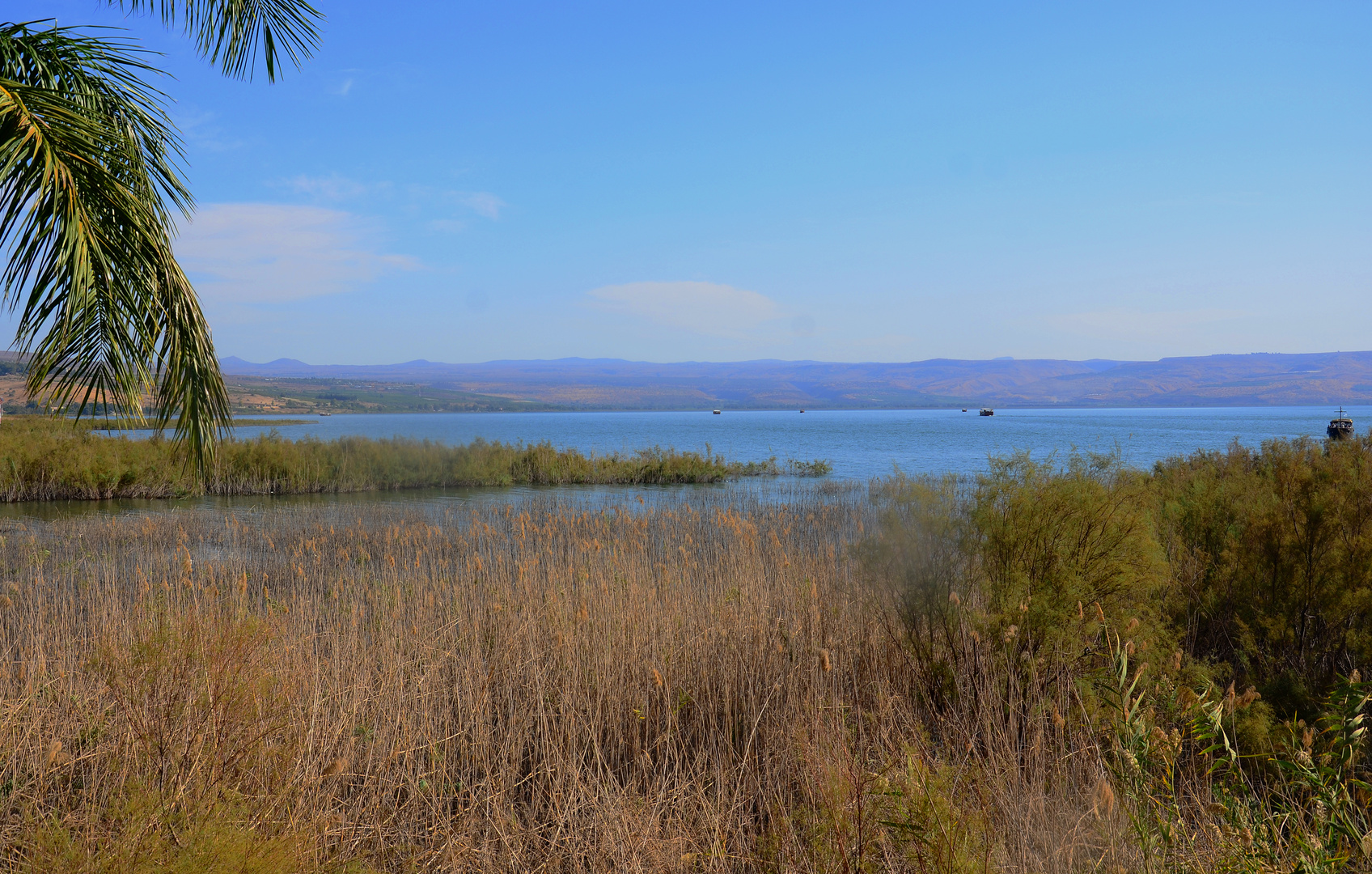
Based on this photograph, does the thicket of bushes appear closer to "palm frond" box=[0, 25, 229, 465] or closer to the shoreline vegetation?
"palm frond" box=[0, 25, 229, 465]


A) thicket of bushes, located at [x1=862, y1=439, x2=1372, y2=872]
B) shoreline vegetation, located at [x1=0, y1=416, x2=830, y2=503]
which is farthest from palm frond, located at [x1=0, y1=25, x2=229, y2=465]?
shoreline vegetation, located at [x1=0, y1=416, x2=830, y2=503]

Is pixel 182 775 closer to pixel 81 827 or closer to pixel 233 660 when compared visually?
pixel 81 827

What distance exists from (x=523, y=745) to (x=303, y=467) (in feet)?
65.8

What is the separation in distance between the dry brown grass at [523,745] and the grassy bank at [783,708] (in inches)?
1.0

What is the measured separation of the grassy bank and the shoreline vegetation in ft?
37.8

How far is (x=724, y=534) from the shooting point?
10797 millimetres

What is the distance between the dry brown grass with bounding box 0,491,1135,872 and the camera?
2.56m

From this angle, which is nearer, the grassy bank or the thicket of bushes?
the grassy bank

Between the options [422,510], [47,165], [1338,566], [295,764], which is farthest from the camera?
[422,510]

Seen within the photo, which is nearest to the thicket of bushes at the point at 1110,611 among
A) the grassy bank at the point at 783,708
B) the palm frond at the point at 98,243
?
the grassy bank at the point at 783,708

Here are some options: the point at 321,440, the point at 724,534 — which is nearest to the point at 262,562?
the point at 724,534

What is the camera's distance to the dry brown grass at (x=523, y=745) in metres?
Answer: 2.56

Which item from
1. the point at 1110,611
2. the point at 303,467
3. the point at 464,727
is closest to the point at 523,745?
the point at 464,727

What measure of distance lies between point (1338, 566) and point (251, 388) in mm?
70054
